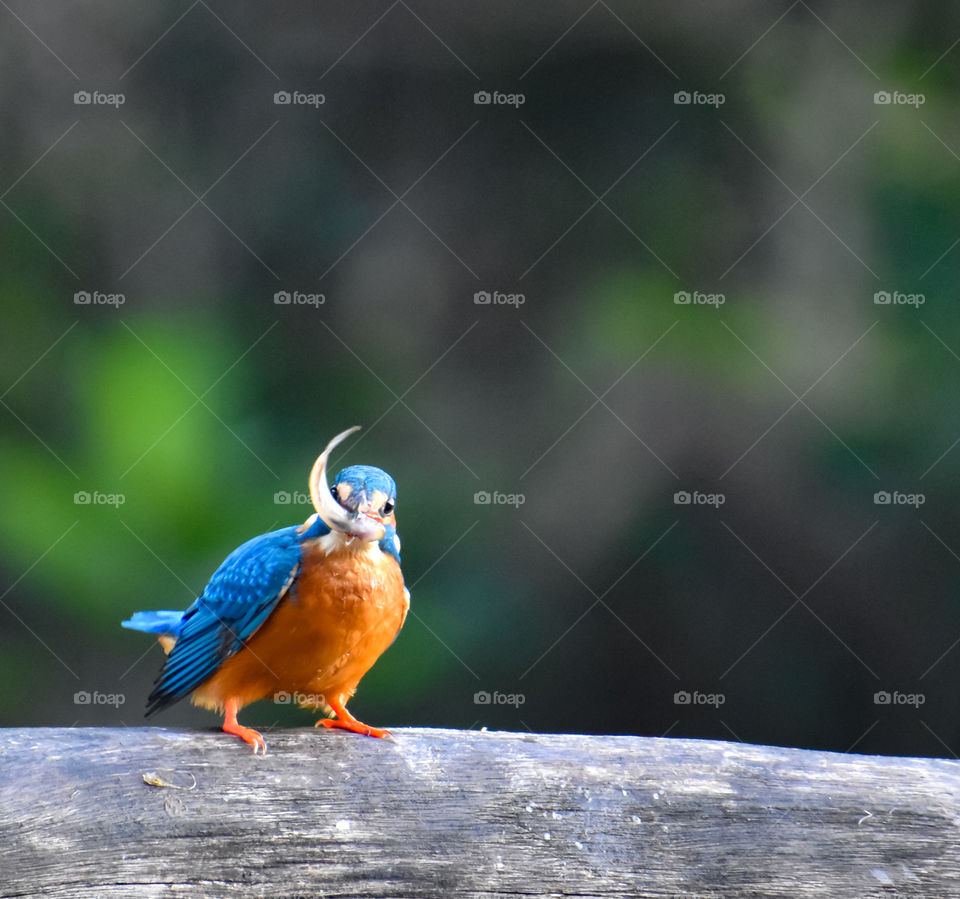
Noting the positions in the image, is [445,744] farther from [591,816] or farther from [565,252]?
[565,252]

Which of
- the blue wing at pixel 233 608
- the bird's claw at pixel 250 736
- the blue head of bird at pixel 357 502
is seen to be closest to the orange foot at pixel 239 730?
the bird's claw at pixel 250 736

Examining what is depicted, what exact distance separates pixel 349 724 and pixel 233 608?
400mm

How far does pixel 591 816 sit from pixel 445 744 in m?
0.33

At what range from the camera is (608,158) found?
17.9 ft

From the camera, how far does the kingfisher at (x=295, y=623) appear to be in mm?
2564

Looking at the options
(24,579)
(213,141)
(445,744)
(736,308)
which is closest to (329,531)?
(445,744)

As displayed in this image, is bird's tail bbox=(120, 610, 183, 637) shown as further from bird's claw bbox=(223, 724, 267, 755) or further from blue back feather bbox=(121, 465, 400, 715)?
bird's claw bbox=(223, 724, 267, 755)

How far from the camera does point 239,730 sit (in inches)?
90.9

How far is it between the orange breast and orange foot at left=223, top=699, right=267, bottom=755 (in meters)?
0.09

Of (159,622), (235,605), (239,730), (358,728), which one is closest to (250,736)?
(239,730)

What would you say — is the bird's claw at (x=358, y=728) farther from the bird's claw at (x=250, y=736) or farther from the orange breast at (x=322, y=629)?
the bird's claw at (x=250, y=736)

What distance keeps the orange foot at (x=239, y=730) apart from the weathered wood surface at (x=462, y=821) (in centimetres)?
5

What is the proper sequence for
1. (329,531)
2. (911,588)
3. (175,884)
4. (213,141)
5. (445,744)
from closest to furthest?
1. (175,884)
2. (445,744)
3. (329,531)
4. (911,588)
5. (213,141)

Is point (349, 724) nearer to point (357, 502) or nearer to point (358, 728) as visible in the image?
point (358, 728)
